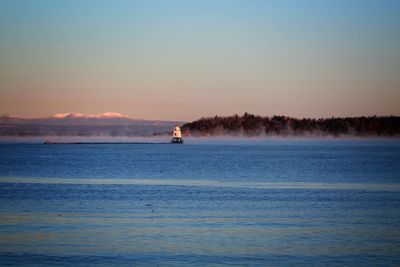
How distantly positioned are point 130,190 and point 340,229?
23.1 meters

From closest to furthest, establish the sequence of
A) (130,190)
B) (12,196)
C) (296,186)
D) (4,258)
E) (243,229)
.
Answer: (4,258) → (243,229) → (12,196) → (130,190) → (296,186)

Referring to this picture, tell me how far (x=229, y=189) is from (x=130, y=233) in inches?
931

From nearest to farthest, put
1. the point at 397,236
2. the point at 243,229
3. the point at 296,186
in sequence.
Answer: the point at 397,236, the point at 243,229, the point at 296,186

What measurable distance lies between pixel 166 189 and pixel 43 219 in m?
19.6

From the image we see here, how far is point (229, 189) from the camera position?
46.1 meters

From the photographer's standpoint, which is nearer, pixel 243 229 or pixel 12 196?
pixel 243 229

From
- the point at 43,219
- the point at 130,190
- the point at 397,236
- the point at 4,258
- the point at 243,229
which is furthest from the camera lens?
the point at 130,190

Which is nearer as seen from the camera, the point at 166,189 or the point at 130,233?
the point at 130,233

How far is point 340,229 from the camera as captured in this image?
→ 81.2 feet

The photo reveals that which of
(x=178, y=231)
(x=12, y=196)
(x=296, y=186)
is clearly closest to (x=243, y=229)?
→ (x=178, y=231)

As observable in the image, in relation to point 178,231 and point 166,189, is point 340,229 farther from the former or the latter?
point 166,189

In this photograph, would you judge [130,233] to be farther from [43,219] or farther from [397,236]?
[397,236]

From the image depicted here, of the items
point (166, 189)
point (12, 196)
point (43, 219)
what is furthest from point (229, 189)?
point (43, 219)

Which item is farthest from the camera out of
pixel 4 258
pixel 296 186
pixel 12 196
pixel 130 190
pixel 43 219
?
pixel 296 186
